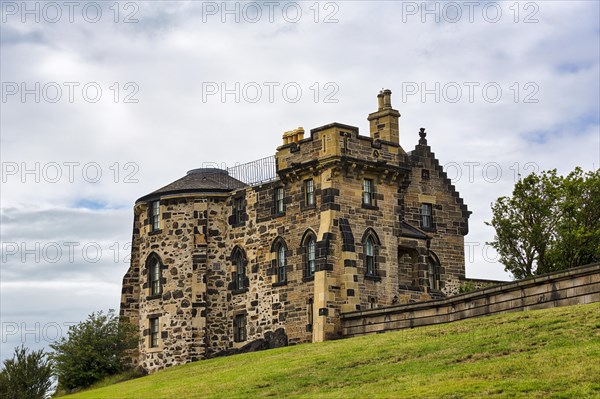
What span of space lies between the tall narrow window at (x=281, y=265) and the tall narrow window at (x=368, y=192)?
423 cm

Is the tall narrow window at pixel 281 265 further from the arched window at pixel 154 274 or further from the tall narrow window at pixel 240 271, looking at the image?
the arched window at pixel 154 274

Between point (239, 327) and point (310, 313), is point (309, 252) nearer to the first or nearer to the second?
point (310, 313)

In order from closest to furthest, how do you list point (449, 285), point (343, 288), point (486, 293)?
point (486, 293) < point (343, 288) < point (449, 285)

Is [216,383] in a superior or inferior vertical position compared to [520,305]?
inferior

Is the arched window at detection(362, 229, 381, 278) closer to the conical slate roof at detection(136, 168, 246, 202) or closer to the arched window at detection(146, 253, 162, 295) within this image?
the conical slate roof at detection(136, 168, 246, 202)

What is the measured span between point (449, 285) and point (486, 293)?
1597 cm

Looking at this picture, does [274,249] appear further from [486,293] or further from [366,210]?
[486,293]

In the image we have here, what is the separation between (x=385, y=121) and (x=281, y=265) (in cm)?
863

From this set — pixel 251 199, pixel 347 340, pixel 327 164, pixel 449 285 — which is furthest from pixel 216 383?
pixel 449 285

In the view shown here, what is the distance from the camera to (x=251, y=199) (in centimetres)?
4922

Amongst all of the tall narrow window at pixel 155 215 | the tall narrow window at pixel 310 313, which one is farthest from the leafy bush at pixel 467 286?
the tall narrow window at pixel 155 215

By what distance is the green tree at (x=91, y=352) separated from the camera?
4819 cm


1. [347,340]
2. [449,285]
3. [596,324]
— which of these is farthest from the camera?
[449,285]

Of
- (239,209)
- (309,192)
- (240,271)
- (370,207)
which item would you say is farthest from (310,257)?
(239,209)
